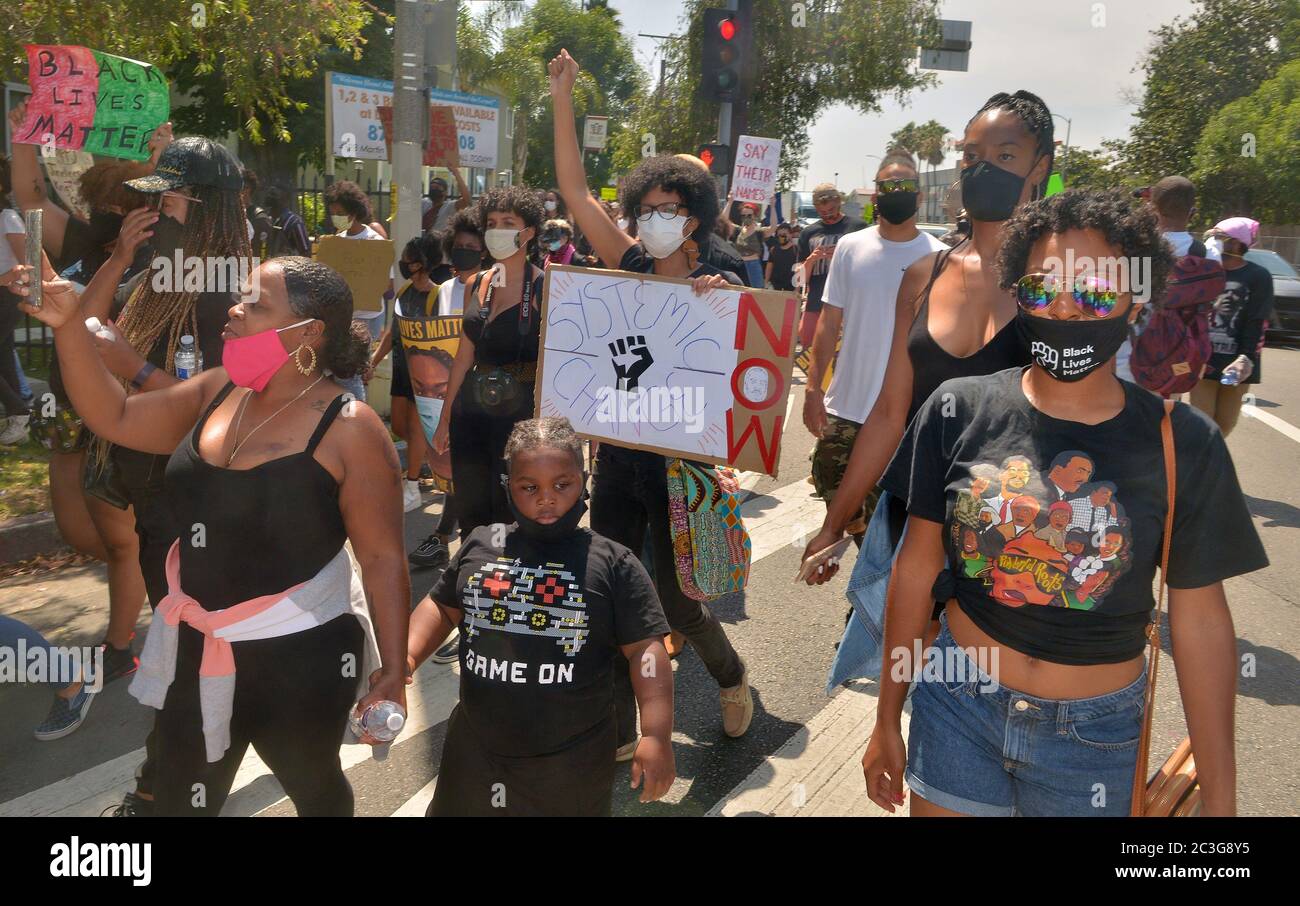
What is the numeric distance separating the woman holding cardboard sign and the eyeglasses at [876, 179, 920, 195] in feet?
4.77

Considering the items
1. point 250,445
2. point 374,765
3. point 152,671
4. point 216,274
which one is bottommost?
point 374,765

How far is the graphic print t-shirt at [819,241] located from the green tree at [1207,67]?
112 feet

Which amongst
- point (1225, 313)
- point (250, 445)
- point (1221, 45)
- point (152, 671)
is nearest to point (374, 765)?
point (152, 671)

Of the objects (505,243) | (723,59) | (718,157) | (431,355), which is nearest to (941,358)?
(505,243)

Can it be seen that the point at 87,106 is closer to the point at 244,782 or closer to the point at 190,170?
the point at 190,170

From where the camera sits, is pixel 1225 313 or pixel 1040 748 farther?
pixel 1225 313

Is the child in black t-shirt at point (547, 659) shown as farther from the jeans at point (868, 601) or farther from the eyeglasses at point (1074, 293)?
the eyeglasses at point (1074, 293)

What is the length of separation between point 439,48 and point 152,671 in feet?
25.6

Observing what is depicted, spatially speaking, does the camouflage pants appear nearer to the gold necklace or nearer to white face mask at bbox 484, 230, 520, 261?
white face mask at bbox 484, 230, 520, 261

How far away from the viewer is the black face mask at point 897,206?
5.46 m

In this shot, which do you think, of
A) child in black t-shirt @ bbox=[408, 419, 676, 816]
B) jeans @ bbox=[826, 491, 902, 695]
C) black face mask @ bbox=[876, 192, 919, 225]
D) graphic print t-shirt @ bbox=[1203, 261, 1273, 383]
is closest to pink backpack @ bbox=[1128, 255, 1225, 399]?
graphic print t-shirt @ bbox=[1203, 261, 1273, 383]

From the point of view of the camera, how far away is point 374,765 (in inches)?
162

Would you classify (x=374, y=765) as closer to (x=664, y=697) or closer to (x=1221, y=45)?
(x=664, y=697)

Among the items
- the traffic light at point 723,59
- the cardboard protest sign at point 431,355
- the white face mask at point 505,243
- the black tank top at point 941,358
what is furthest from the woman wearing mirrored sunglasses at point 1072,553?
the traffic light at point 723,59
